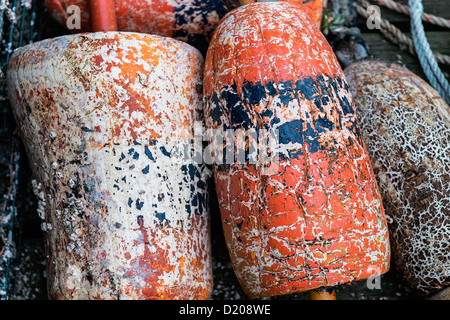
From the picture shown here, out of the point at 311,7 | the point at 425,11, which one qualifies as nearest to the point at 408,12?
the point at 425,11

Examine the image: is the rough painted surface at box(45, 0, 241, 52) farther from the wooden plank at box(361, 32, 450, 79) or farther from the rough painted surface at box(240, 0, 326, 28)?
the wooden plank at box(361, 32, 450, 79)

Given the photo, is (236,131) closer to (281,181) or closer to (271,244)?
(281,181)

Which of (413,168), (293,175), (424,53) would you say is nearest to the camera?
(293,175)

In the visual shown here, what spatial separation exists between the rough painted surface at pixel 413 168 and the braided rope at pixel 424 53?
8.0 inches

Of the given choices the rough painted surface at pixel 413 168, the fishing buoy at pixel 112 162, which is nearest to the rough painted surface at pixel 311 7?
the rough painted surface at pixel 413 168

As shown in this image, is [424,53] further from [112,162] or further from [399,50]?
[112,162]

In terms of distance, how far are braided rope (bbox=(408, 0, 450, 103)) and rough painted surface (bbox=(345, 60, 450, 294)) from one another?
202mm

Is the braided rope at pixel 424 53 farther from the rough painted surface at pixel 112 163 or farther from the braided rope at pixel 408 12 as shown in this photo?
the rough painted surface at pixel 112 163

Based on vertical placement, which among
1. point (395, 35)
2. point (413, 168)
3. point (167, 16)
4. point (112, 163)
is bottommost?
point (413, 168)

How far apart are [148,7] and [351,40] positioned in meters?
0.63

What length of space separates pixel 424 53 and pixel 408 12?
6.7 inches

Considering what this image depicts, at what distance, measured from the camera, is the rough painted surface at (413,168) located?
Result: 1.07 m

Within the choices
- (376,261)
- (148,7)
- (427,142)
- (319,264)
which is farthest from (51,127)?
(427,142)

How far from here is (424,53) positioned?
4.53ft
